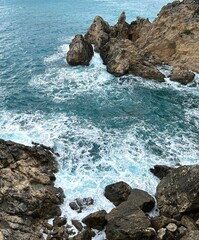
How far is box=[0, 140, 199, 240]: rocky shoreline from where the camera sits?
23625mm

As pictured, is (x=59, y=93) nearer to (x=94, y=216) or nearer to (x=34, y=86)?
(x=34, y=86)

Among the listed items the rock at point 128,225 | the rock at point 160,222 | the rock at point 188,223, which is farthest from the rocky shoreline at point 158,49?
the rock at point 160,222

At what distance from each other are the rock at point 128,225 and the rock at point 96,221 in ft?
2.21

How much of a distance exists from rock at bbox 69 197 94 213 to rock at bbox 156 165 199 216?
5792mm

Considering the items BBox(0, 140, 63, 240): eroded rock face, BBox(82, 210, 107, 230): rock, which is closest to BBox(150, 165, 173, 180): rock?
BBox(82, 210, 107, 230): rock

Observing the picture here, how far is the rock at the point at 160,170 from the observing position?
31.4m

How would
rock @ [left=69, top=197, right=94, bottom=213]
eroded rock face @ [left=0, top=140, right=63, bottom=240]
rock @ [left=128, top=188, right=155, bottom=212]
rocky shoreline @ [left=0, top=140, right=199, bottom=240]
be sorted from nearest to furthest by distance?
rocky shoreline @ [left=0, top=140, right=199, bottom=240]
eroded rock face @ [left=0, top=140, right=63, bottom=240]
rock @ [left=128, top=188, right=155, bottom=212]
rock @ [left=69, top=197, right=94, bottom=213]

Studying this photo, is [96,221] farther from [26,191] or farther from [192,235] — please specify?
[192,235]

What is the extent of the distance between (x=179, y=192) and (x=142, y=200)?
302 cm

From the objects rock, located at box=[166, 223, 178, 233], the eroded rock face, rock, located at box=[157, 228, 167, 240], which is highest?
the eroded rock face

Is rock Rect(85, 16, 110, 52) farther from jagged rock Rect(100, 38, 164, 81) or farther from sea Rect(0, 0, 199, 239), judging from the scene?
jagged rock Rect(100, 38, 164, 81)

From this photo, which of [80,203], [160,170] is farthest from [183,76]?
[80,203]

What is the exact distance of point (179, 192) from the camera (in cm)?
2639

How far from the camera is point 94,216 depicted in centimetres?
2584
